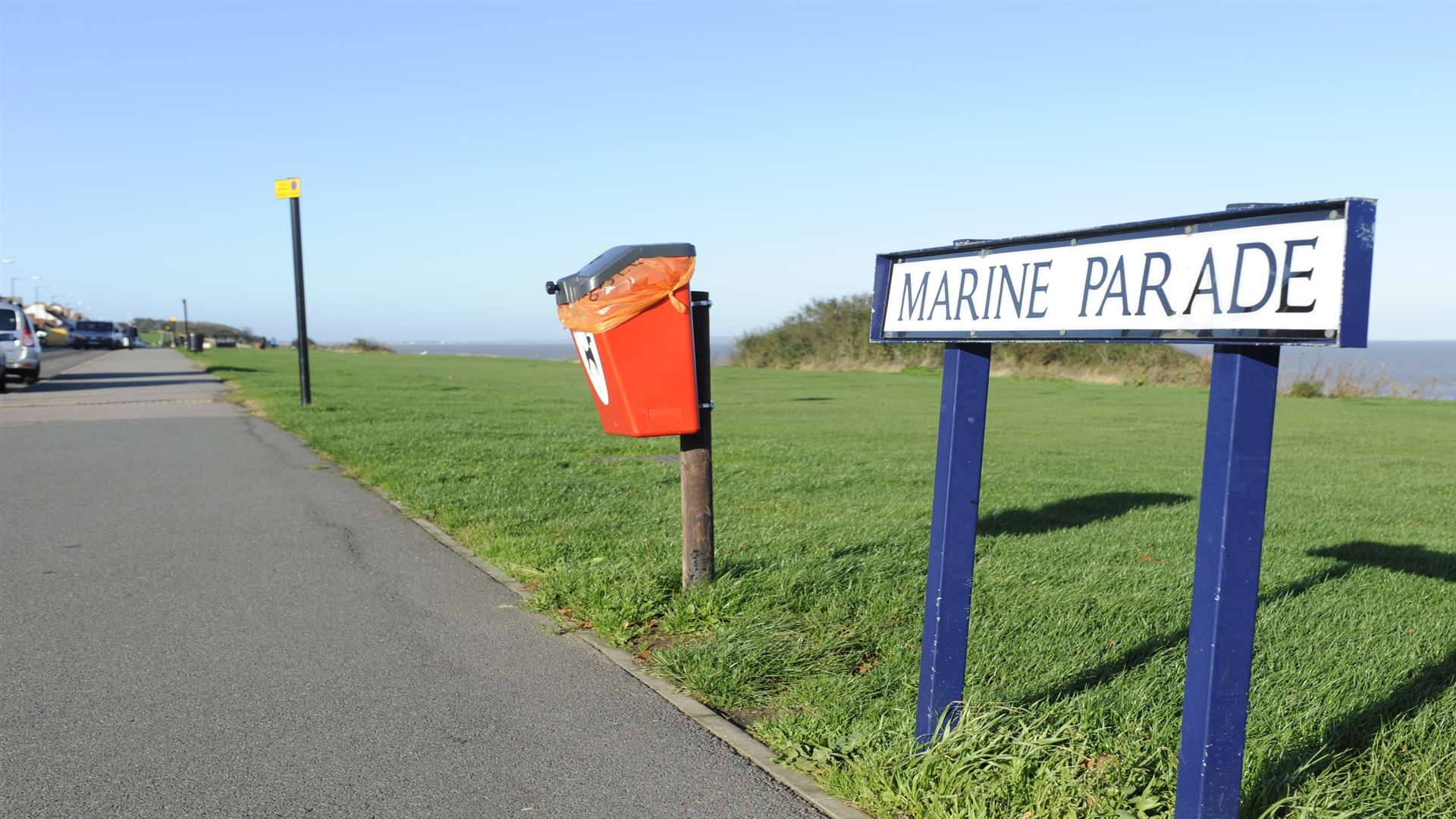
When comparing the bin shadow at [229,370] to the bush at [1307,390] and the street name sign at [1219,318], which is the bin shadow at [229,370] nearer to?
the bush at [1307,390]

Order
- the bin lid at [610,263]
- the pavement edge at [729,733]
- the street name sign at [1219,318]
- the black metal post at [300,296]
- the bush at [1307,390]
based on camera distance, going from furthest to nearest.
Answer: the bush at [1307,390], the black metal post at [300,296], the bin lid at [610,263], the pavement edge at [729,733], the street name sign at [1219,318]

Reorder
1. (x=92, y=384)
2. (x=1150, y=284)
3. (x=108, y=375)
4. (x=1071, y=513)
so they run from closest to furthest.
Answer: (x=1150, y=284)
(x=1071, y=513)
(x=92, y=384)
(x=108, y=375)

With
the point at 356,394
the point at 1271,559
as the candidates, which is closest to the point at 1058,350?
the point at 356,394

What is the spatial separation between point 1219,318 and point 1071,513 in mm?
5954

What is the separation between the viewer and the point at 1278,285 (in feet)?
7.75

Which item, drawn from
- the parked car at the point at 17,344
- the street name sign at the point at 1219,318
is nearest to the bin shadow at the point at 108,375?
the parked car at the point at 17,344

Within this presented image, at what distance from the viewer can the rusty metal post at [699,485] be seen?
5.16 meters

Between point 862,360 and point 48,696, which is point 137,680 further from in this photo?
point 862,360

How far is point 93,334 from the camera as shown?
59469 millimetres

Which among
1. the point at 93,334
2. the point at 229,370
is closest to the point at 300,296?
the point at 229,370

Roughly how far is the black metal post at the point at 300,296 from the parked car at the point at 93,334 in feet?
163

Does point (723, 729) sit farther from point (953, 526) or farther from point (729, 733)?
point (953, 526)

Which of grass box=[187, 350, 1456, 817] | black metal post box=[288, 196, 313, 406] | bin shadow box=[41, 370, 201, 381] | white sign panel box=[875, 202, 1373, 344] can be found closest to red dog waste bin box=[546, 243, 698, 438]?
grass box=[187, 350, 1456, 817]

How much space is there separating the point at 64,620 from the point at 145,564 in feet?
4.07
